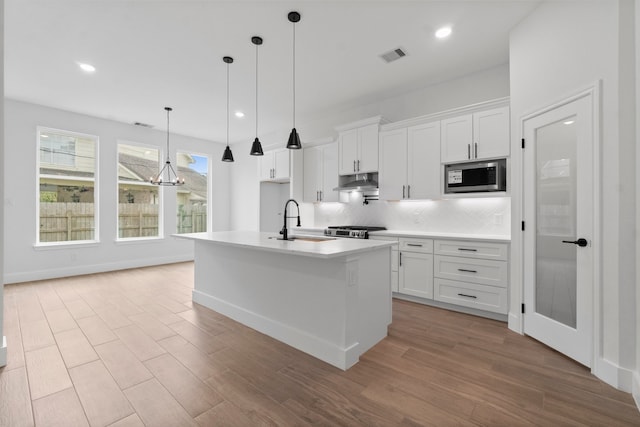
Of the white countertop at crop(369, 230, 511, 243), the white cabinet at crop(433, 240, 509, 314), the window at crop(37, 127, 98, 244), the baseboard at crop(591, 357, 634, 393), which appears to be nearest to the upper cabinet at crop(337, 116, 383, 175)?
the white countertop at crop(369, 230, 511, 243)

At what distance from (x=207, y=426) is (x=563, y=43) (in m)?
3.87

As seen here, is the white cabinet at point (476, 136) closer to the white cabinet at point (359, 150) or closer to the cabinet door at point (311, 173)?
the white cabinet at point (359, 150)

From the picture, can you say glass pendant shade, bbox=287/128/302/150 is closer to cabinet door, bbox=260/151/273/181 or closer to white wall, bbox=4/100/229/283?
cabinet door, bbox=260/151/273/181

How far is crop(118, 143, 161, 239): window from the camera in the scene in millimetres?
5953

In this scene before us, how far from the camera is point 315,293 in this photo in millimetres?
2396

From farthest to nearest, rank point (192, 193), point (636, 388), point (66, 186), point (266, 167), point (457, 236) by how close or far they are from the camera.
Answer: point (192, 193)
point (266, 167)
point (66, 186)
point (457, 236)
point (636, 388)

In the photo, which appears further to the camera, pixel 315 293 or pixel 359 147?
pixel 359 147

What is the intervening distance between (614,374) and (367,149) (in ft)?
11.6

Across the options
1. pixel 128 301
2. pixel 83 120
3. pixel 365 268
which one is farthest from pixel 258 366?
pixel 83 120

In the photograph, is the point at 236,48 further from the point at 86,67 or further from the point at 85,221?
the point at 85,221

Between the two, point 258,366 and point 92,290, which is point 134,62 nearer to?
point 92,290

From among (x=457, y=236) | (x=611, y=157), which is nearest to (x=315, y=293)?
(x=457, y=236)

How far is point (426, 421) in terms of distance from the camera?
1625 millimetres

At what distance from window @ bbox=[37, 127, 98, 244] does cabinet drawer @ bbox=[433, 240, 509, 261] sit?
6.30 m
